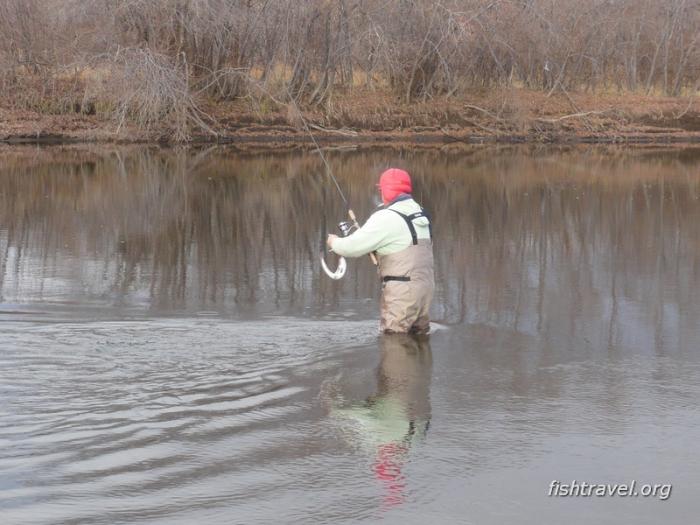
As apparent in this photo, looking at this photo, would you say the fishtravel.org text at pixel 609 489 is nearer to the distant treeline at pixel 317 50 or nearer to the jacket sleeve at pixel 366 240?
the jacket sleeve at pixel 366 240

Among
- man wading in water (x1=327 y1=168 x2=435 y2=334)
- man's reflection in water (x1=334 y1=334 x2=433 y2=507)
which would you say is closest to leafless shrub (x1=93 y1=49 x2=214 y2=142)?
man wading in water (x1=327 y1=168 x2=435 y2=334)

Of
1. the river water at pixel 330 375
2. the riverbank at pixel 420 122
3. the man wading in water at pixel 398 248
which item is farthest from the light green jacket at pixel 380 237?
the riverbank at pixel 420 122

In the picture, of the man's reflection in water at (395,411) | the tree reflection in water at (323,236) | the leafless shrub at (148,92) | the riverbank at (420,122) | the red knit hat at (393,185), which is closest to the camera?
the man's reflection in water at (395,411)

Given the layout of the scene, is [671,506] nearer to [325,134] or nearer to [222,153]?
[222,153]

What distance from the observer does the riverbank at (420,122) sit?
36438mm

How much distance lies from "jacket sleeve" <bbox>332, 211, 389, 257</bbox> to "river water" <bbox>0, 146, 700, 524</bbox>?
2.66 ft

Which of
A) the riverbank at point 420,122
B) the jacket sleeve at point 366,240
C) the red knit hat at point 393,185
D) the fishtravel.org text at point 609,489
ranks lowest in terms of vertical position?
the fishtravel.org text at point 609,489

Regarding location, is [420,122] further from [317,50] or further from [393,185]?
[393,185]

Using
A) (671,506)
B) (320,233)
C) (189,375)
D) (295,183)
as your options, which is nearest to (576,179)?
(295,183)

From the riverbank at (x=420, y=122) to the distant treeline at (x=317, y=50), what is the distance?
1.87ft

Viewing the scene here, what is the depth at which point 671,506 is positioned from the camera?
634 centimetres

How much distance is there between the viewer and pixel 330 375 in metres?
8.84

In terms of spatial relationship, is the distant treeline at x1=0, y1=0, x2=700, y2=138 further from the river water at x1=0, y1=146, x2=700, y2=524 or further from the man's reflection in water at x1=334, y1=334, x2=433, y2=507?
the man's reflection in water at x1=334, y1=334, x2=433, y2=507

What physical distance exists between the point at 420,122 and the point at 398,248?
31085 millimetres
